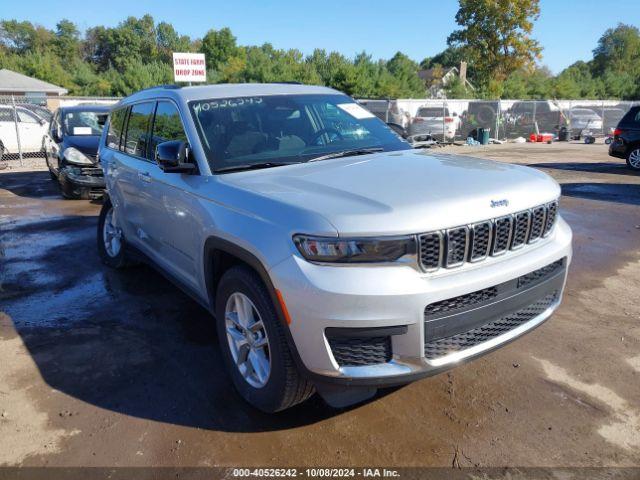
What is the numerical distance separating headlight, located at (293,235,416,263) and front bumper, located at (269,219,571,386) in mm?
44

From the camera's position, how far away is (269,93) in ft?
13.8

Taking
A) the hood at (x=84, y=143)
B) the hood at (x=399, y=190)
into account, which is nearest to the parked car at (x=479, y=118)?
the hood at (x=84, y=143)

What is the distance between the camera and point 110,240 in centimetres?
592

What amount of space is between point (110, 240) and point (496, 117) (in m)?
22.4

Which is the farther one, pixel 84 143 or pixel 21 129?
pixel 21 129

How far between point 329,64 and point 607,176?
145ft

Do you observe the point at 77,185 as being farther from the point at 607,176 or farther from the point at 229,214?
the point at 607,176

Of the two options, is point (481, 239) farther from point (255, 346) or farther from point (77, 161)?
point (77, 161)

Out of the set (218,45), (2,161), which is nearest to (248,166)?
(2,161)

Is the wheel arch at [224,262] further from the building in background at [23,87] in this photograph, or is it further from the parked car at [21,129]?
the building in background at [23,87]

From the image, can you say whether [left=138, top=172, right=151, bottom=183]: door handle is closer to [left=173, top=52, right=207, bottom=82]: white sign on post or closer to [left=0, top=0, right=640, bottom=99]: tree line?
[left=173, top=52, right=207, bottom=82]: white sign on post

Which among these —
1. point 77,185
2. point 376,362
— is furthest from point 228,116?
point 77,185

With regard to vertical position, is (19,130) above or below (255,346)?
above

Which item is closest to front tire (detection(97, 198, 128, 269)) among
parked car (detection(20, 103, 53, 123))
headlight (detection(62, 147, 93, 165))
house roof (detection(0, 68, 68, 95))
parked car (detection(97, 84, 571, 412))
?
parked car (detection(97, 84, 571, 412))
